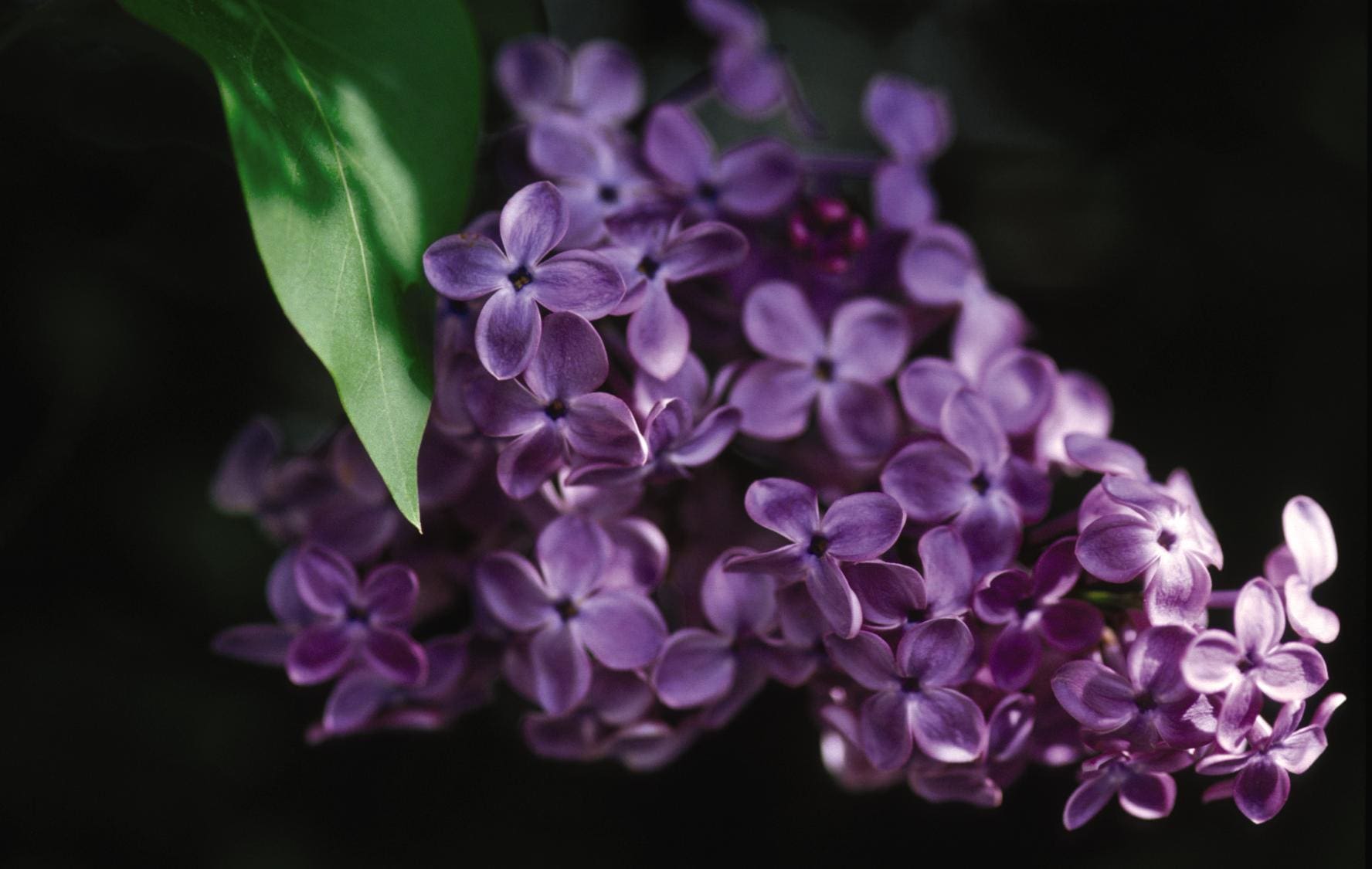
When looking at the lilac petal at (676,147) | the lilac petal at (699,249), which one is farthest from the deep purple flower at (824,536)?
the lilac petal at (676,147)

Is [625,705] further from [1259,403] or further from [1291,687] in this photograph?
[1259,403]

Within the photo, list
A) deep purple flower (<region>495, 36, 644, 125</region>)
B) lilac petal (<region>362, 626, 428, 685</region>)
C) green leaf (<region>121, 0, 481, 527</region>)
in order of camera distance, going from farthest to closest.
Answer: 1. deep purple flower (<region>495, 36, 644, 125</region>)
2. lilac petal (<region>362, 626, 428, 685</region>)
3. green leaf (<region>121, 0, 481, 527</region>)

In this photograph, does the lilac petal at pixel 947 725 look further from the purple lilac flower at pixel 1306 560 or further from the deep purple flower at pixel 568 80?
the deep purple flower at pixel 568 80

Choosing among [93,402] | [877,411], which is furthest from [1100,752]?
[93,402]

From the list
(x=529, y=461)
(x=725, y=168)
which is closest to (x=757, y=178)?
(x=725, y=168)

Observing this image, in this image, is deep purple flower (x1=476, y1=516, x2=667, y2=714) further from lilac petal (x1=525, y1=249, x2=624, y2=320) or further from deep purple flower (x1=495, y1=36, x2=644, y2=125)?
deep purple flower (x1=495, y1=36, x2=644, y2=125)

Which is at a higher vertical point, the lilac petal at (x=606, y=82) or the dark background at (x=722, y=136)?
the lilac petal at (x=606, y=82)

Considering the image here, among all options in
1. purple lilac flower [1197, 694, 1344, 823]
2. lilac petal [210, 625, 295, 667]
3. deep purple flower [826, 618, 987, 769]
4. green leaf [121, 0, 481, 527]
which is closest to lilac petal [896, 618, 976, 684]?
deep purple flower [826, 618, 987, 769]

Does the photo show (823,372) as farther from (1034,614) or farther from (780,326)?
(1034,614)
